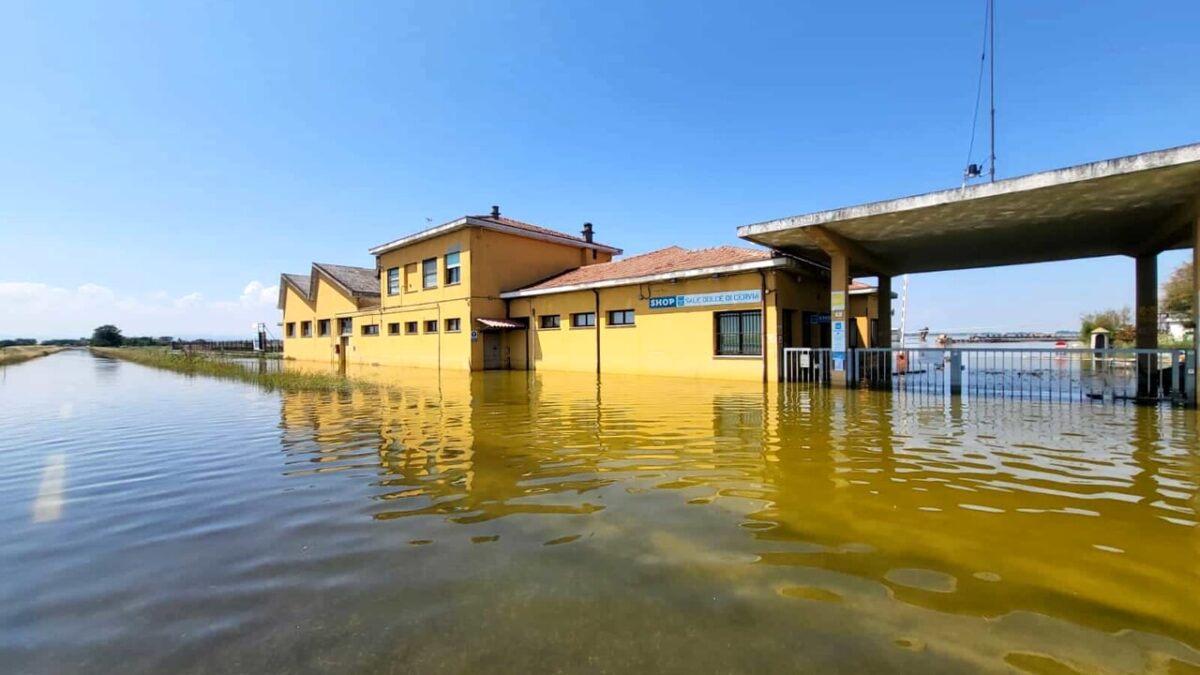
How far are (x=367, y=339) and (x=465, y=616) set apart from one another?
29.4 meters

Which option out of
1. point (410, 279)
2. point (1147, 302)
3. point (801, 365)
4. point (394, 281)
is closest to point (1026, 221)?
point (801, 365)

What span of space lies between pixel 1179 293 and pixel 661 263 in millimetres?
24195

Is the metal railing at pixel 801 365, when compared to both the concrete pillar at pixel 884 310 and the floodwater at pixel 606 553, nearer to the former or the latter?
the concrete pillar at pixel 884 310

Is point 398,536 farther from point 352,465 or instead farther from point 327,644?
point 352,465

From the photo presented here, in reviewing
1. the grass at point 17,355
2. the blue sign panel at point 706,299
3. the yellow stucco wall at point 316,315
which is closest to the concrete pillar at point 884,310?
the blue sign panel at point 706,299

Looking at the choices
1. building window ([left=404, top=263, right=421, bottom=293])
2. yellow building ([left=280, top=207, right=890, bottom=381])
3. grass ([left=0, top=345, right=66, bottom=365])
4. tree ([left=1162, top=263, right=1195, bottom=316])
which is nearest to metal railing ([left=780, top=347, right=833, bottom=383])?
yellow building ([left=280, top=207, right=890, bottom=381])

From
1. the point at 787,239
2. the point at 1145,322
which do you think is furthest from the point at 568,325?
the point at 1145,322

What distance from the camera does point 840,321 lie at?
1401cm

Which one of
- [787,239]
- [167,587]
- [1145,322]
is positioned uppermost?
[787,239]

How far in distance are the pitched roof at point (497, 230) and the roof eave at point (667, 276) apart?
9.32ft

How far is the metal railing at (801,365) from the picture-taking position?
1484 cm

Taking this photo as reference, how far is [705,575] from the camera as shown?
10.3ft

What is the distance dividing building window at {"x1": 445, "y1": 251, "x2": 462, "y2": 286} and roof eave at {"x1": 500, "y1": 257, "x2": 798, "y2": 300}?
259 centimetres

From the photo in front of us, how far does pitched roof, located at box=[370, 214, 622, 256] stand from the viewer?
872 inches
